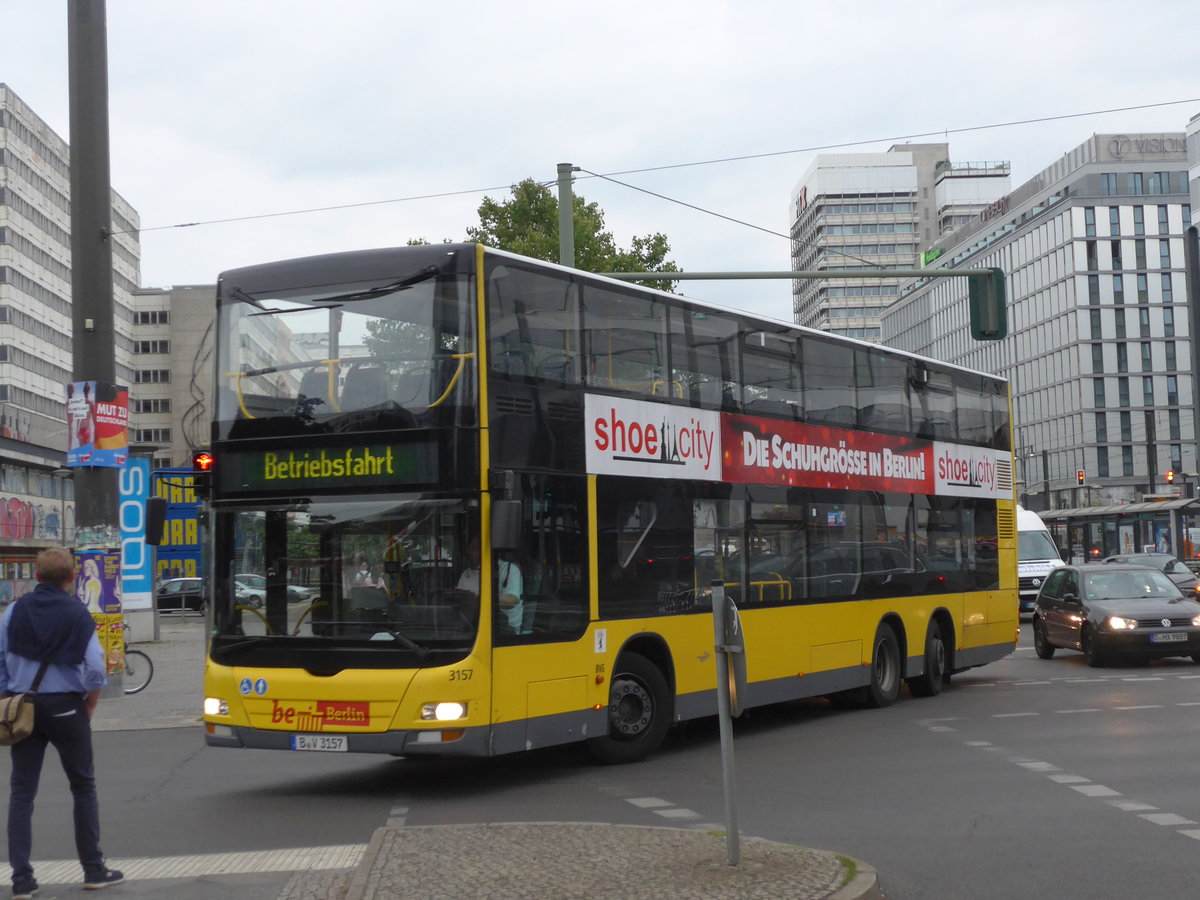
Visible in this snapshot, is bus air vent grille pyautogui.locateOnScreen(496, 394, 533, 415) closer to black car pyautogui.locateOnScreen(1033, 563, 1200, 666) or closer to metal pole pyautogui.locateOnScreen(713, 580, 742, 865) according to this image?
metal pole pyautogui.locateOnScreen(713, 580, 742, 865)

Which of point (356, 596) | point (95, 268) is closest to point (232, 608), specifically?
point (356, 596)

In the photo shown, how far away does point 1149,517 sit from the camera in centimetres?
5328

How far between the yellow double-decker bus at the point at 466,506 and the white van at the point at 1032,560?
2349cm

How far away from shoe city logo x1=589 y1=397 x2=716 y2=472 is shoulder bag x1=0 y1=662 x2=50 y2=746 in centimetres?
550

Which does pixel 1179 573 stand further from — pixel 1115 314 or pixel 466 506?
pixel 1115 314

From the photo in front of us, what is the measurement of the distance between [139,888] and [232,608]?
12.5 ft

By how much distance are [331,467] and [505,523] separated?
137 cm

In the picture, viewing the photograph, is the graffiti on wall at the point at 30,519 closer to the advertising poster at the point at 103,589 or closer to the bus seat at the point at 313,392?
the advertising poster at the point at 103,589

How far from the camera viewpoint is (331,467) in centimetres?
1127

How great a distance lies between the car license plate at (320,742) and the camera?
431 inches

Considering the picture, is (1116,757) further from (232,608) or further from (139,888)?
(139,888)

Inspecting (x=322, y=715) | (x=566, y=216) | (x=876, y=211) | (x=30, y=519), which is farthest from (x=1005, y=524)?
(x=876, y=211)

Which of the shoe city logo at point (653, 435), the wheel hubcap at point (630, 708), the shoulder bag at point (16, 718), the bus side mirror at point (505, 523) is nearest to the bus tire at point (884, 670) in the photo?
the shoe city logo at point (653, 435)

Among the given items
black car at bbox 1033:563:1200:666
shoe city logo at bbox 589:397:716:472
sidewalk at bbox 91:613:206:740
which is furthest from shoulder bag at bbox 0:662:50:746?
black car at bbox 1033:563:1200:666
